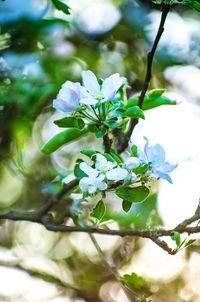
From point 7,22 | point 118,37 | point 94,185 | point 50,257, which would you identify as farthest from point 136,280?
point 50,257

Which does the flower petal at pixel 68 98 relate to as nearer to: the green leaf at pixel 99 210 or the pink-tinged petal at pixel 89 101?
the pink-tinged petal at pixel 89 101

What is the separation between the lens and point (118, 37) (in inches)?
68.2

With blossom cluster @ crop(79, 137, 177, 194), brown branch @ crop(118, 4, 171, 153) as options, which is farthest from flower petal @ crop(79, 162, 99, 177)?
brown branch @ crop(118, 4, 171, 153)

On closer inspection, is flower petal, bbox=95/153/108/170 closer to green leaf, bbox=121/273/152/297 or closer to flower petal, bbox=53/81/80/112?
flower petal, bbox=53/81/80/112

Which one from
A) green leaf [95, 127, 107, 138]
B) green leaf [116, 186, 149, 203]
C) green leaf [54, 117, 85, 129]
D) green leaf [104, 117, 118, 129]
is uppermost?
green leaf [104, 117, 118, 129]

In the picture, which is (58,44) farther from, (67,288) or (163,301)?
(163,301)

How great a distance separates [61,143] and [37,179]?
0.76 m

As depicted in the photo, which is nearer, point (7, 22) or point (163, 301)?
point (7, 22)

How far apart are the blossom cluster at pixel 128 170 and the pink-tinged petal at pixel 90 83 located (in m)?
0.08

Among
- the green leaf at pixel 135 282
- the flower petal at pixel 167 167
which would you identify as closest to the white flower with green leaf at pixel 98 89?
the flower petal at pixel 167 167

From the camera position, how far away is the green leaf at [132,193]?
68 cm

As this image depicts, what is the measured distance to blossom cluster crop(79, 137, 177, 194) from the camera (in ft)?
2.18

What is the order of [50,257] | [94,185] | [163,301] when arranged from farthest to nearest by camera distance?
[50,257] < [163,301] < [94,185]

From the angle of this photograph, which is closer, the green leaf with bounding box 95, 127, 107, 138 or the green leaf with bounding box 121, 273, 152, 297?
the green leaf with bounding box 95, 127, 107, 138
